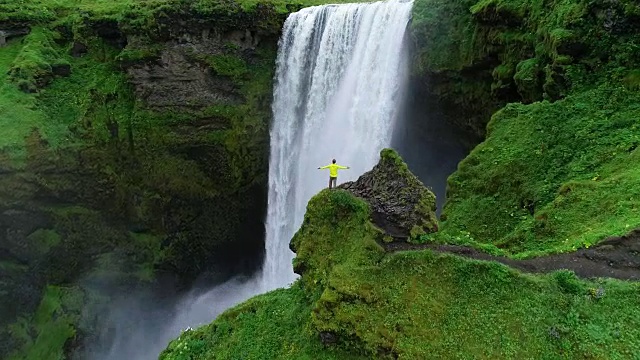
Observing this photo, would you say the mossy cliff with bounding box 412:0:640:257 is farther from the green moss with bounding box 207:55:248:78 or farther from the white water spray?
the green moss with bounding box 207:55:248:78

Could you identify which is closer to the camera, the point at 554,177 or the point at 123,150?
the point at 554,177

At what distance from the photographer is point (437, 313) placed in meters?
7.12

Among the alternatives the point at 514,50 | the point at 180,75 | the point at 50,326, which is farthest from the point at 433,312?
the point at 50,326

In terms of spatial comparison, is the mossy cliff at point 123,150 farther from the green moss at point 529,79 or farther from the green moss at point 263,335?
the green moss at point 263,335

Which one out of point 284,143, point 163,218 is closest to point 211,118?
point 284,143

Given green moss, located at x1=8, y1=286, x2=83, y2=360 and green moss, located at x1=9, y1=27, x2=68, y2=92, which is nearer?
green moss, located at x1=8, y1=286, x2=83, y2=360

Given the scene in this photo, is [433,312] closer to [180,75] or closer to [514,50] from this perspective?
[514,50]

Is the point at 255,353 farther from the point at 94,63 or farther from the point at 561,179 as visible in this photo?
the point at 94,63

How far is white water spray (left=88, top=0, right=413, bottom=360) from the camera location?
1872 cm

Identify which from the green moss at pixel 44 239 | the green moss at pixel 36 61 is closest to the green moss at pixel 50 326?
the green moss at pixel 44 239

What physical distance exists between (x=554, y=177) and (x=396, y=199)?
456 centimetres

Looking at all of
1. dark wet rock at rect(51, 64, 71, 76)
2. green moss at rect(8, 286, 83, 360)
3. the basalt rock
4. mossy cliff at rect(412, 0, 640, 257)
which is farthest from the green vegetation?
dark wet rock at rect(51, 64, 71, 76)

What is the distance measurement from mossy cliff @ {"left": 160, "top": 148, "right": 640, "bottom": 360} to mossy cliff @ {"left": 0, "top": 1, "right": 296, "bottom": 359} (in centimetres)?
1605

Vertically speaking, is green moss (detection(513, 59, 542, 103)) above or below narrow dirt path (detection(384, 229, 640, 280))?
above
